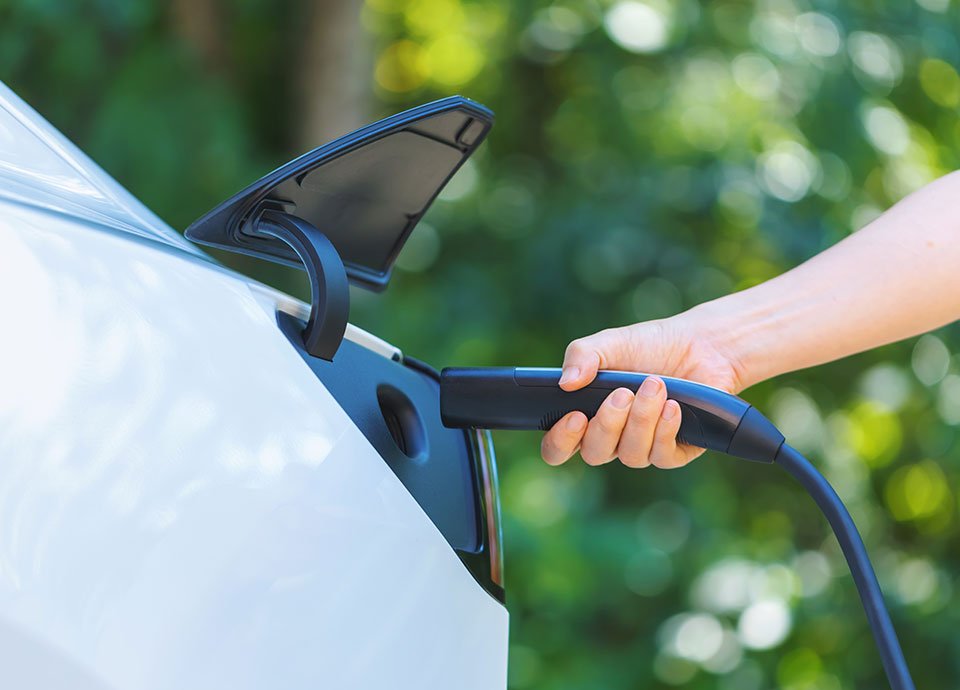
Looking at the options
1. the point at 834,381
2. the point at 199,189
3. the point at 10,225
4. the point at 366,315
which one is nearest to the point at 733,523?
the point at 834,381

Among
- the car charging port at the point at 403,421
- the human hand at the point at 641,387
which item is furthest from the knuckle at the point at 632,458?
the car charging port at the point at 403,421

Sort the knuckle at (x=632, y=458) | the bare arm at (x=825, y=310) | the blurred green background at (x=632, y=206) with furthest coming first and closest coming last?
1. the blurred green background at (x=632, y=206)
2. the bare arm at (x=825, y=310)
3. the knuckle at (x=632, y=458)

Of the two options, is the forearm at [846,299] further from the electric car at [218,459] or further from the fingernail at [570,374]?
the electric car at [218,459]

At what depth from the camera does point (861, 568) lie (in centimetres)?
93

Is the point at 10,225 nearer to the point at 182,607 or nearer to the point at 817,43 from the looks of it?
the point at 182,607

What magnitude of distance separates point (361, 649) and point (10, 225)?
36cm

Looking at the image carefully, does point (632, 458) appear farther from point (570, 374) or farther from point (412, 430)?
point (412, 430)

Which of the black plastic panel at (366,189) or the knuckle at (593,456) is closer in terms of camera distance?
the black plastic panel at (366,189)

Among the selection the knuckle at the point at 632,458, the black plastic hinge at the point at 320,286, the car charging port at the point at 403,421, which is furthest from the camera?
the knuckle at the point at 632,458

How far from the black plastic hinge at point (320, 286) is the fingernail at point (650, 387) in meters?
0.28

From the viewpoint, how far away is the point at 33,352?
62 centimetres

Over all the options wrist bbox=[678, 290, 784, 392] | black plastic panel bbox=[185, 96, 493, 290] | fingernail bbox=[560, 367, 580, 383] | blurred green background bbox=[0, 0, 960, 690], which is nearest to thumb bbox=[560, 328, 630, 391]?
fingernail bbox=[560, 367, 580, 383]

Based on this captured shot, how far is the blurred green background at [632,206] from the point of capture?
9.08 feet

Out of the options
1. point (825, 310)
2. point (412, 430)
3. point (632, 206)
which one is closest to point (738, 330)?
point (825, 310)
